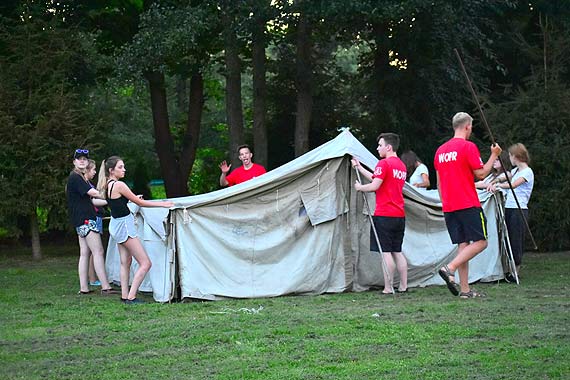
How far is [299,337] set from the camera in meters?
7.34

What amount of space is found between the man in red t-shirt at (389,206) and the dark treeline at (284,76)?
17.8 feet

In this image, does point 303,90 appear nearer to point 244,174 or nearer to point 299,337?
point 244,174

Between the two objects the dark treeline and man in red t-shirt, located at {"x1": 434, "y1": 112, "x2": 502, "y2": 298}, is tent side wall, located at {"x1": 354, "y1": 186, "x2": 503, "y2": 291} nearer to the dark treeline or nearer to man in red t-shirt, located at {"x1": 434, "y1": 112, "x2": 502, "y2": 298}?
man in red t-shirt, located at {"x1": 434, "y1": 112, "x2": 502, "y2": 298}

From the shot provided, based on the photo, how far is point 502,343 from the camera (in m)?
6.93

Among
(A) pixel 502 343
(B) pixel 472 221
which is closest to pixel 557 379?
(A) pixel 502 343

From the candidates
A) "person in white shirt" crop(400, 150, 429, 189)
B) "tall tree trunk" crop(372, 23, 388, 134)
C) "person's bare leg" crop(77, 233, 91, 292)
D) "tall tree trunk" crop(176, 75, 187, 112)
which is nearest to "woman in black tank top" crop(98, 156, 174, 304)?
"person's bare leg" crop(77, 233, 91, 292)

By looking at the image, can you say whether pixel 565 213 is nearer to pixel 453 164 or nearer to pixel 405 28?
pixel 405 28

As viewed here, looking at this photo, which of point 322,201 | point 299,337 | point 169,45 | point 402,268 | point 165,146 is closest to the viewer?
point 299,337

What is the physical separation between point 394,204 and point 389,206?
0.06 meters

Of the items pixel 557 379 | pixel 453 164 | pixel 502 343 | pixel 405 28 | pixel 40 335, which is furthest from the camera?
pixel 405 28

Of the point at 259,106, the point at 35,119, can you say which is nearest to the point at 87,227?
the point at 35,119

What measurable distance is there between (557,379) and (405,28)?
1192 centimetres

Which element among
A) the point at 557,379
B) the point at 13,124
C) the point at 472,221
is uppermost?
the point at 13,124

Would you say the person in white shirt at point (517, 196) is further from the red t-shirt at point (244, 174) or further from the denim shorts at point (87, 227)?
the denim shorts at point (87, 227)
